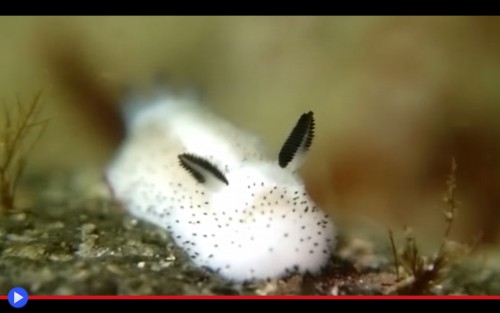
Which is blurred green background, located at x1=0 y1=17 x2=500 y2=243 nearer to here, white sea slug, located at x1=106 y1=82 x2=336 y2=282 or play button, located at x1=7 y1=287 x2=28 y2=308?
white sea slug, located at x1=106 y1=82 x2=336 y2=282

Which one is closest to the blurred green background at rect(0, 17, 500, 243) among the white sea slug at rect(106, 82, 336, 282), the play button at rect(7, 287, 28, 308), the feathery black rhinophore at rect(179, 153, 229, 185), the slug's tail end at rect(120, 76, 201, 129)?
the slug's tail end at rect(120, 76, 201, 129)

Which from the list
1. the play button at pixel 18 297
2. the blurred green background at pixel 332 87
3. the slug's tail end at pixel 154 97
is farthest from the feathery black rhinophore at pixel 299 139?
the slug's tail end at pixel 154 97

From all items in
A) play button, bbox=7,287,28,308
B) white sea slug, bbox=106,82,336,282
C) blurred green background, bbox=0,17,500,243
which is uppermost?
blurred green background, bbox=0,17,500,243

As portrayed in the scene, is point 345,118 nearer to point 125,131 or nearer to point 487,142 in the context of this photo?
point 487,142

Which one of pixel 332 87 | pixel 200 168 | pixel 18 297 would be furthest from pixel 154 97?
pixel 18 297
